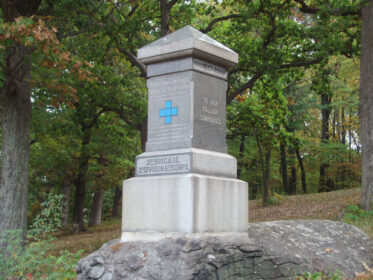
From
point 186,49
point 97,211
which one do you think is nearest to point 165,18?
point 186,49

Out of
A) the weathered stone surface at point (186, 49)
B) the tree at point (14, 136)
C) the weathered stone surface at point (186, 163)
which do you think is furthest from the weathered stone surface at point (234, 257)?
the tree at point (14, 136)

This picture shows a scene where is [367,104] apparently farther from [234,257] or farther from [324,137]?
[324,137]

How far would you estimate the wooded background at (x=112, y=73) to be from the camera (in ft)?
34.3

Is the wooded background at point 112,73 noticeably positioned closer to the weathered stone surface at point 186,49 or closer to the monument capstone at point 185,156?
the monument capstone at point 185,156

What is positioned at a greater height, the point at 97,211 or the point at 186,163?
the point at 186,163

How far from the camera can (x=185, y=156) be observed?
6.34 meters

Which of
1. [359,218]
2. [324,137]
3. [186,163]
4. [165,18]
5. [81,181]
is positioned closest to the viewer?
[186,163]

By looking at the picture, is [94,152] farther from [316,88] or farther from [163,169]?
[163,169]

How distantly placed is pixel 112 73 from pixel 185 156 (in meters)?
12.2

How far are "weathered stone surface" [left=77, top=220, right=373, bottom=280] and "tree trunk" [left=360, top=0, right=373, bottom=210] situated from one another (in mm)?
5297

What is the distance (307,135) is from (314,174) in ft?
9.67

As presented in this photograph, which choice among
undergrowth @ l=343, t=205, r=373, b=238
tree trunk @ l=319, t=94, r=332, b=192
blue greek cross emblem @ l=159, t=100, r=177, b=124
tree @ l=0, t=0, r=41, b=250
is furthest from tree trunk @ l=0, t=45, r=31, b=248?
tree trunk @ l=319, t=94, r=332, b=192

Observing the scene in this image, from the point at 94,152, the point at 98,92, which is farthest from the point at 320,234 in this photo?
the point at 94,152

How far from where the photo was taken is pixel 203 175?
633 centimetres
